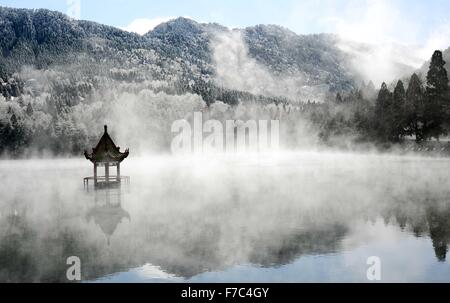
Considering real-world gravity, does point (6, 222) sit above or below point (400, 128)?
below

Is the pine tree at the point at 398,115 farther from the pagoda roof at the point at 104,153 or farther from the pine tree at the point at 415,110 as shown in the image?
the pagoda roof at the point at 104,153

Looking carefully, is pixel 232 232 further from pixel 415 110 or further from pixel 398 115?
pixel 398 115

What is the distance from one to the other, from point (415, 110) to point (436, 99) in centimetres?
327

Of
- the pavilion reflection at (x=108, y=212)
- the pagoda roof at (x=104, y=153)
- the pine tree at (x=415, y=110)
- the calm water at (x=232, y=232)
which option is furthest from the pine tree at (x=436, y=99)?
the pavilion reflection at (x=108, y=212)

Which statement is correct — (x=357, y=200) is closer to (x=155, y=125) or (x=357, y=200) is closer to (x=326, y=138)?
(x=326, y=138)

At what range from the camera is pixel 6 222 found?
28391mm

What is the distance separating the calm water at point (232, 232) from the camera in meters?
18.2

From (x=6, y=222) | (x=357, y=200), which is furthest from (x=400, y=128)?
(x=6, y=222)

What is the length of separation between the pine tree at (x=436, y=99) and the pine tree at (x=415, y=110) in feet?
3.27

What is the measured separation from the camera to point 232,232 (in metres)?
24.5

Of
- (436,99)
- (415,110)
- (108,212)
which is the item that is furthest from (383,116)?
(108,212)

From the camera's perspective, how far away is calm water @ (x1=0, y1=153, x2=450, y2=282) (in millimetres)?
18234
